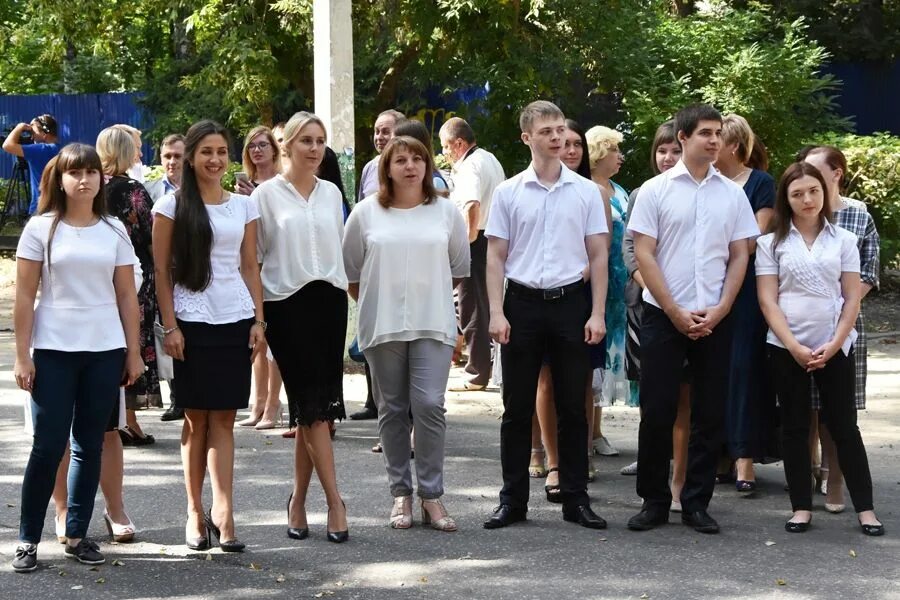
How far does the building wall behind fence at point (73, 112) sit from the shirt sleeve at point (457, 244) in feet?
66.8

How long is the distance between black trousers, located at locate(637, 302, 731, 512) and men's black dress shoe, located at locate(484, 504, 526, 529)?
60 centimetres

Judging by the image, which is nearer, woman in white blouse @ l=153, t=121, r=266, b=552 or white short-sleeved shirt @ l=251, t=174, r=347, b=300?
woman in white blouse @ l=153, t=121, r=266, b=552

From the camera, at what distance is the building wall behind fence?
2602 centimetres

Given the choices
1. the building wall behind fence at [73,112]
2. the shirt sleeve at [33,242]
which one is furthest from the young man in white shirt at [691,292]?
the building wall behind fence at [73,112]

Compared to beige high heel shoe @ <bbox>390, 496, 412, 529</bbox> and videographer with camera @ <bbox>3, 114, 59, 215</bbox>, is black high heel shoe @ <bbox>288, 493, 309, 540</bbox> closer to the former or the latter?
beige high heel shoe @ <bbox>390, 496, 412, 529</bbox>

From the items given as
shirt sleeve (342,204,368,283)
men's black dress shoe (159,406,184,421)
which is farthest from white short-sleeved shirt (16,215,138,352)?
men's black dress shoe (159,406,184,421)

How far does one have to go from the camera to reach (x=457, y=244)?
6.40 metres

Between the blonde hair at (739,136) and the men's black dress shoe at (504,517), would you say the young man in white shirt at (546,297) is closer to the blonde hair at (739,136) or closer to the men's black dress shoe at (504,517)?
the men's black dress shoe at (504,517)

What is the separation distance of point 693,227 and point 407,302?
4.60 ft

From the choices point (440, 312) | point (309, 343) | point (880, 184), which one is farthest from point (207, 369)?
point (880, 184)

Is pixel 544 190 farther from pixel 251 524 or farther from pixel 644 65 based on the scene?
pixel 644 65

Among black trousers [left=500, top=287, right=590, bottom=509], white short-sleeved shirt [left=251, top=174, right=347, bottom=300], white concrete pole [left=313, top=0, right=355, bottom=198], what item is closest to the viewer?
white short-sleeved shirt [left=251, top=174, right=347, bottom=300]

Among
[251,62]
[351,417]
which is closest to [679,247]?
[351,417]

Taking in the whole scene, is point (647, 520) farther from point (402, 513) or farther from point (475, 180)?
point (475, 180)
